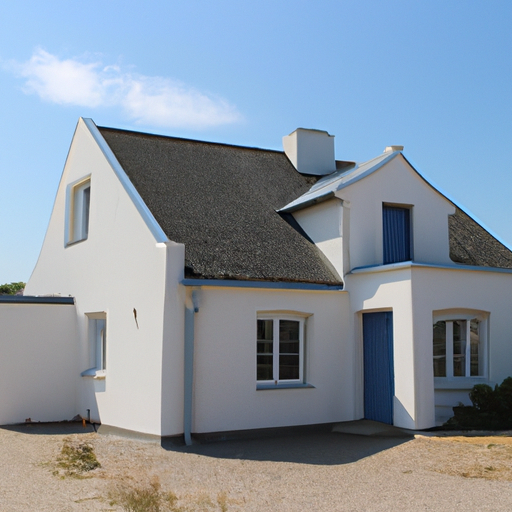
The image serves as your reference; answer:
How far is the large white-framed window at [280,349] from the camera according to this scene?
12414mm

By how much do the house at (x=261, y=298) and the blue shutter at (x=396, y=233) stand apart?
1.3 inches

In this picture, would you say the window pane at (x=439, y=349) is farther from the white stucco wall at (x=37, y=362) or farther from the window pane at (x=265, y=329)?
the white stucco wall at (x=37, y=362)

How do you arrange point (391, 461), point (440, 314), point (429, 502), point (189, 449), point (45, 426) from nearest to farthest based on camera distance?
point (429, 502) < point (391, 461) < point (189, 449) < point (440, 314) < point (45, 426)

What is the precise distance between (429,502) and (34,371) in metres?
9.72

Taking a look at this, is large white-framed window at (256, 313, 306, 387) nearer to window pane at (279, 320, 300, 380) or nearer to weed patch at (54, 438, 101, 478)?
window pane at (279, 320, 300, 380)

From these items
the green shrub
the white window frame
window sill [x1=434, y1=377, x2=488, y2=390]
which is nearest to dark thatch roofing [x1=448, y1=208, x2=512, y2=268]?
the white window frame

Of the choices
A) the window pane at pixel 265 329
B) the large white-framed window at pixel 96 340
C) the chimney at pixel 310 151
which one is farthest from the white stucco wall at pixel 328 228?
the large white-framed window at pixel 96 340

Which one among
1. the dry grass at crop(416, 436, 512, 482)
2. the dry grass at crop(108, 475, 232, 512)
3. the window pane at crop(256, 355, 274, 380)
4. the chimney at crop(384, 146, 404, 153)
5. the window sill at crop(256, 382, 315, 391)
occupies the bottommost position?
the dry grass at crop(108, 475, 232, 512)

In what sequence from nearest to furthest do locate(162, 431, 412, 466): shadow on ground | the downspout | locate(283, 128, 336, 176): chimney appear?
1. locate(162, 431, 412, 466): shadow on ground
2. the downspout
3. locate(283, 128, 336, 176): chimney

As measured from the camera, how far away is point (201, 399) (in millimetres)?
11547

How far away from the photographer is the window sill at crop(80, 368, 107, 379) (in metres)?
13.3

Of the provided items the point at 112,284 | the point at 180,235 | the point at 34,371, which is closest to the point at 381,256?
the point at 180,235

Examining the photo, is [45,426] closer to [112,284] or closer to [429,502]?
[112,284]

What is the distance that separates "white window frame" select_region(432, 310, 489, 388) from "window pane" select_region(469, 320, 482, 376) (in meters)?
0.04
